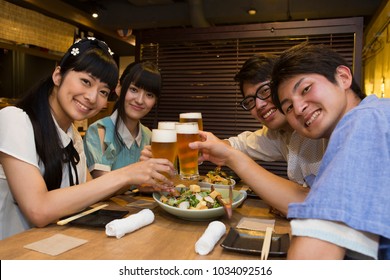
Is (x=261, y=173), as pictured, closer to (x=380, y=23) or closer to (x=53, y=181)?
(x=53, y=181)

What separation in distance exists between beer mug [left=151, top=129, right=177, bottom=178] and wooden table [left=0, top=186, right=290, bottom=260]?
29cm

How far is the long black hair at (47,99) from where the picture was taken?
1563 mm

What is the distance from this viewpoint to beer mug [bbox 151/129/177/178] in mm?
1443

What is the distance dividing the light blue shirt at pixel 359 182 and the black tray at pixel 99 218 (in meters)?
0.82

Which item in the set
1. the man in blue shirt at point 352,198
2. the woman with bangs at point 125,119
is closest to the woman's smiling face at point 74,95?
the woman with bangs at point 125,119

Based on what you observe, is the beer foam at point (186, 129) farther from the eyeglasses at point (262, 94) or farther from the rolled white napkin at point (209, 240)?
the eyeglasses at point (262, 94)

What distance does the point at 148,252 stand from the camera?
1.09 meters

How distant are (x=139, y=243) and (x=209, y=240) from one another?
255 millimetres

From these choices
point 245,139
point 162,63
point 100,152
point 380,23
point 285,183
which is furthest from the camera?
point 380,23

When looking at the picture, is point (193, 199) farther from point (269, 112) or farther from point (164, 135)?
point (269, 112)

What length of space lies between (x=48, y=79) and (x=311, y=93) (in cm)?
133

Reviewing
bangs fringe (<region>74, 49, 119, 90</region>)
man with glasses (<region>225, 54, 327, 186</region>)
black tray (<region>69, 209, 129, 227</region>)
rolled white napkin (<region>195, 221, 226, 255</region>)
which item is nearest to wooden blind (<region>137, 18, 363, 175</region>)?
man with glasses (<region>225, 54, 327, 186</region>)
